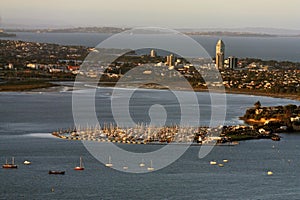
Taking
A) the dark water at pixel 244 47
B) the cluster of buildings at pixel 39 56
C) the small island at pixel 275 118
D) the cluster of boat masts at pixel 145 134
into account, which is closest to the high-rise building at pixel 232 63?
the cluster of buildings at pixel 39 56

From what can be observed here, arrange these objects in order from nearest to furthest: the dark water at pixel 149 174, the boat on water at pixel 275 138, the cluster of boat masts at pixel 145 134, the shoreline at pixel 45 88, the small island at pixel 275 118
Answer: the dark water at pixel 149 174 < the cluster of boat masts at pixel 145 134 < the boat on water at pixel 275 138 < the small island at pixel 275 118 < the shoreline at pixel 45 88

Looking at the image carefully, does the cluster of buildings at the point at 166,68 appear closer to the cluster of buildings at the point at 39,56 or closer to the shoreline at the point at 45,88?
the cluster of buildings at the point at 39,56

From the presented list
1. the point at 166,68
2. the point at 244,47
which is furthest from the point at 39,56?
the point at 244,47

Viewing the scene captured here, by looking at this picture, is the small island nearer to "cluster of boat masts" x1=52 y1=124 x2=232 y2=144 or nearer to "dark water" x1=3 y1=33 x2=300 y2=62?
"cluster of boat masts" x1=52 y1=124 x2=232 y2=144

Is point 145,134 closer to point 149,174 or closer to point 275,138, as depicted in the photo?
point 275,138

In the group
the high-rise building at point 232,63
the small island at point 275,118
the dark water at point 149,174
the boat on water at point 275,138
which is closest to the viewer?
the dark water at point 149,174

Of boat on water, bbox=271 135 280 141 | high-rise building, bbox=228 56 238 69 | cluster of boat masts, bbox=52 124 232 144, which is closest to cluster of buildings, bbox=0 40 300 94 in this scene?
high-rise building, bbox=228 56 238 69

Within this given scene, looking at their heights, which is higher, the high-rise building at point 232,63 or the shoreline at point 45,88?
the high-rise building at point 232,63
